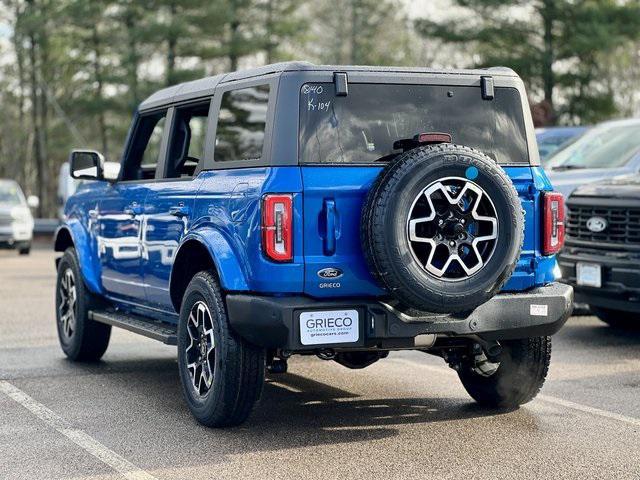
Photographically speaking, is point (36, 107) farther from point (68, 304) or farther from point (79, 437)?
point (79, 437)

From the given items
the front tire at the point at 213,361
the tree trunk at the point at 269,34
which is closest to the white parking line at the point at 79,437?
the front tire at the point at 213,361

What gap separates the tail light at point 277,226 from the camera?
5832 millimetres

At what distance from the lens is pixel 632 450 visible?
231 inches

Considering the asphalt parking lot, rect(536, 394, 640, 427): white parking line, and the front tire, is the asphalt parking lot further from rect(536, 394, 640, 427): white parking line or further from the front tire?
the front tire

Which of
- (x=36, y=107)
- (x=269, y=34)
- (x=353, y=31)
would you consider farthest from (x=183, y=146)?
(x=353, y=31)

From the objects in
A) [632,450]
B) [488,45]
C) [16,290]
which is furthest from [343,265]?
[488,45]

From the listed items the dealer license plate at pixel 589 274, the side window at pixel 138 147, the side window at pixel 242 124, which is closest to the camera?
the side window at pixel 242 124

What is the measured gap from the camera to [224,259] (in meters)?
6.15

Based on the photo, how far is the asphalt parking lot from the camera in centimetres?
554

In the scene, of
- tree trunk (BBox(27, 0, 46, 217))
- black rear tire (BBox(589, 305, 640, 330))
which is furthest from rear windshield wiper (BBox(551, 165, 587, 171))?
tree trunk (BBox(27, 0, 46, 217))

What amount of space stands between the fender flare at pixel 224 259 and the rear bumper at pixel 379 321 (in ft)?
0.22

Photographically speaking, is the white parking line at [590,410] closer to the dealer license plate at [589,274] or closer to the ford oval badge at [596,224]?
the dealer license plate at [589,274]

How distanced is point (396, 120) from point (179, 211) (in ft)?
4.92

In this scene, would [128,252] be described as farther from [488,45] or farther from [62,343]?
[488,45]
